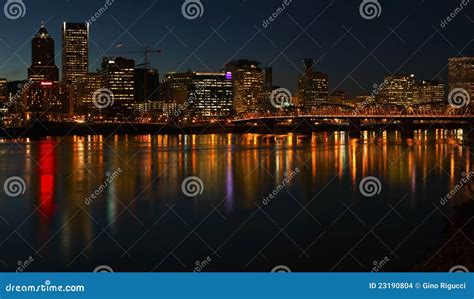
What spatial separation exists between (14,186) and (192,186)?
19.2ft

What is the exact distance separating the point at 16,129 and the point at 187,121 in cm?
3413

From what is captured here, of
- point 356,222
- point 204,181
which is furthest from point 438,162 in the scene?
point 356,222

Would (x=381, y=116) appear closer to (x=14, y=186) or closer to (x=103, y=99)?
(x=14, y=186)

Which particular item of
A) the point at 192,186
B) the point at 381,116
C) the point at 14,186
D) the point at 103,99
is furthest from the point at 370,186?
the point at 103,99

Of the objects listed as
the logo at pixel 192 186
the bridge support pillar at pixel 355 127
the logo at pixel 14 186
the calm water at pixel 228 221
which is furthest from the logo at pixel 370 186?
the bridge support pillar at pixel 355 127

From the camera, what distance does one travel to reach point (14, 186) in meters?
19.5

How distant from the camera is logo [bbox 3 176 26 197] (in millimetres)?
17478

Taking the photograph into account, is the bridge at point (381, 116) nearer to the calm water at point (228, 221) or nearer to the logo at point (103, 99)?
the logo at point (103, 99)

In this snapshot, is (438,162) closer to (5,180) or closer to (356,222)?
(356,222)

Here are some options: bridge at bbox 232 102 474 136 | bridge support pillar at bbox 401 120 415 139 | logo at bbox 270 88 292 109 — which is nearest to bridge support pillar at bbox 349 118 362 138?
bridge at bbox 232 102 474 136

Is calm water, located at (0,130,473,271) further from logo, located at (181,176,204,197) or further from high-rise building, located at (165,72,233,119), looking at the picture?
high-rise building, located at (165,72,233,119)

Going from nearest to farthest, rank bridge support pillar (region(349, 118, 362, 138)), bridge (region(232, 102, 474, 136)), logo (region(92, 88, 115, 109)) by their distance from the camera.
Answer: bridge (region(232, 102, 474, 136))
bridge support pillar (region(349, 118, 362, 138))
logo (region(92, 88, 115, 109))

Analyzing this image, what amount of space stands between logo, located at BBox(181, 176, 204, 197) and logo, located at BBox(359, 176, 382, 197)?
480 centimetres

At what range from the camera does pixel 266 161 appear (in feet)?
93.5
